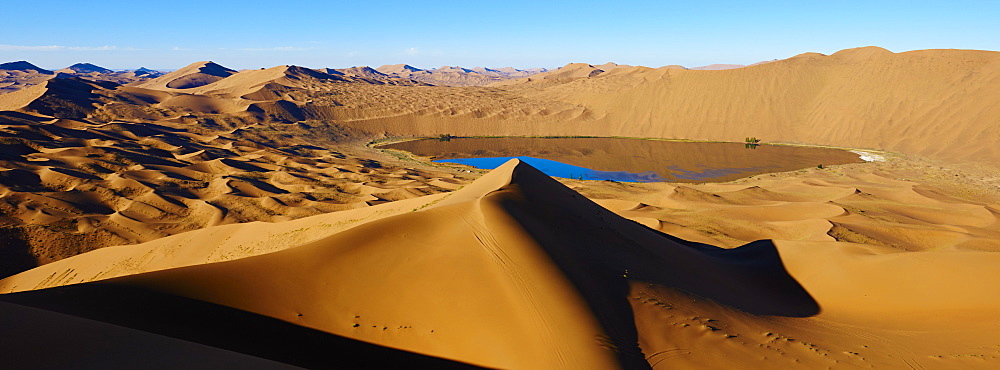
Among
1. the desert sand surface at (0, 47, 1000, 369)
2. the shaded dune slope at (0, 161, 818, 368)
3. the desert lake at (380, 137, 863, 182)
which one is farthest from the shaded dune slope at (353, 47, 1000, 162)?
the shaded dune slope at (0, 161, 818, 368)

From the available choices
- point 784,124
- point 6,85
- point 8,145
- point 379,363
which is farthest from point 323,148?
point 6,85

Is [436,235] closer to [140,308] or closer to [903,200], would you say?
[140,308]

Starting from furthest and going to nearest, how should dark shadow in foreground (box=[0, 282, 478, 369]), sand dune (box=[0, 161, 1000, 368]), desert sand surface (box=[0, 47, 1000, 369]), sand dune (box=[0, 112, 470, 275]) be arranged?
sand dune (box=[0, 112, 470, 275])
sand dune (box=[0, 161, 1000, 368])
desert sand surface (box=[0, 47, 1000, 369])
dark shadow in foreground (box=[0, 282, 478, 369])

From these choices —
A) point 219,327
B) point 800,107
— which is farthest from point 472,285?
point 800,107

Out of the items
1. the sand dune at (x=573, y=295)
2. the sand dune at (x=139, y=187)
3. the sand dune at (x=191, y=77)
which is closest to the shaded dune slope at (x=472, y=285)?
the sand dune at (x=573, y=295)

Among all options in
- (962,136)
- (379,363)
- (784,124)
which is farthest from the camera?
(784,124)

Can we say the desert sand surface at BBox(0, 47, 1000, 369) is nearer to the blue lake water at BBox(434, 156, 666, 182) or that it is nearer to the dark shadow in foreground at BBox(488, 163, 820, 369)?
the dark shadow in foreground at BBox(488, 163, 820, 369)
